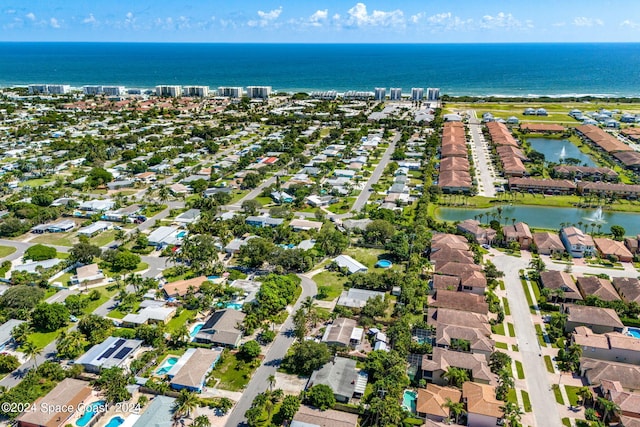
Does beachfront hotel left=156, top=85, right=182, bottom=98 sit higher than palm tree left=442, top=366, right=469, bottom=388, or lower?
higher

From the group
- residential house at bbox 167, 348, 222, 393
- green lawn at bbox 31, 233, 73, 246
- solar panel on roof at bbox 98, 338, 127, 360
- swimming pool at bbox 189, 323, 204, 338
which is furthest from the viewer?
green lawn at bbox 31, 233, 73, 246

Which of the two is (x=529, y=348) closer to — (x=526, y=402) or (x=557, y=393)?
(x=557, y=393)

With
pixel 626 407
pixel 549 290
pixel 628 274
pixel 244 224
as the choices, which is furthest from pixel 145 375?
pixel 628 274

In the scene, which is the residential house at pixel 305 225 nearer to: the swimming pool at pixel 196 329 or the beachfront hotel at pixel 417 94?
the swimming pool at pixel 196 329

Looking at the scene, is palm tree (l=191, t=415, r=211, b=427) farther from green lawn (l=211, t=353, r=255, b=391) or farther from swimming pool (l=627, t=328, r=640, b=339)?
swimming pool (l=627, t=328, r=640, b=339)

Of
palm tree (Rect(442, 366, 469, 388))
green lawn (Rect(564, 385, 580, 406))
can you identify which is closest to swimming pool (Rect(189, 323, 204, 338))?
palm tree (Rect(442, 366, 469, 388))

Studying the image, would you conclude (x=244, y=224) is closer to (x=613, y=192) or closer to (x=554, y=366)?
(x=554, y=366)
